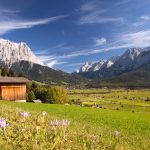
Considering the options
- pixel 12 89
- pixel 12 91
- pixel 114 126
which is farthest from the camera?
pixel 12 89

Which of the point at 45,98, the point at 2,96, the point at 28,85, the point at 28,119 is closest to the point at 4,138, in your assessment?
the point at 28,119

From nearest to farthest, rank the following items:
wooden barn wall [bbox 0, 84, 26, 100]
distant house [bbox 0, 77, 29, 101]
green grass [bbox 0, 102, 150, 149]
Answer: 1. green grass [bbox 0, 102, 150, 149]
2. distant house [bbox 0, 77, 29, 101]
3. wooden barn wall [bbox 0, 84, 26, 100]

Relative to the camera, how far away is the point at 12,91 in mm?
82500

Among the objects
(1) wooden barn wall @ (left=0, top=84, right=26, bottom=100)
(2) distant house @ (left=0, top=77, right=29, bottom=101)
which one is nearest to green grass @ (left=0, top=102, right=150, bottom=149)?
(2) distant house @ (left=0, top=77, right=29, bottom=101)

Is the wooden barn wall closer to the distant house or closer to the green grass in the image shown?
the distant house

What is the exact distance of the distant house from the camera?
80.9 m

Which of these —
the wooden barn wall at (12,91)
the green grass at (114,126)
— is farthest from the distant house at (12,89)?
the green grass at (114,126)

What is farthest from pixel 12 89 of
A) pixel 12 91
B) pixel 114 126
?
pixel 114 126

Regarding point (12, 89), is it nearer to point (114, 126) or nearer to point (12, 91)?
point (12, 91)

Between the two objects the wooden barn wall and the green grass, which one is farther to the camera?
the wooden barn wall

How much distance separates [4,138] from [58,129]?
1.50 meters

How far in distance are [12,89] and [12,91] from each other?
0.51m

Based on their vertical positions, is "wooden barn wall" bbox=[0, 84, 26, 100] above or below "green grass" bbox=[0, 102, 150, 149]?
above

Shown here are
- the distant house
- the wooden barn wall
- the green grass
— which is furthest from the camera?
the wooden barn wall
